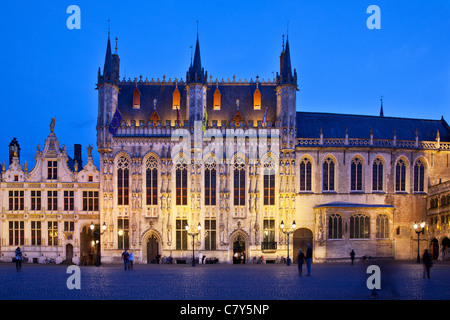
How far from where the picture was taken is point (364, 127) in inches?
2518

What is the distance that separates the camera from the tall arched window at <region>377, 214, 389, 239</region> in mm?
58375

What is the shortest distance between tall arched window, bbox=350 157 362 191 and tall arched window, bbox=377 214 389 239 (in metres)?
3.61

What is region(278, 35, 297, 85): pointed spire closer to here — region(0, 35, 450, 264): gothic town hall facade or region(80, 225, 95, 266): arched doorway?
region(0, 35, 450, 264): gothic town hall facade

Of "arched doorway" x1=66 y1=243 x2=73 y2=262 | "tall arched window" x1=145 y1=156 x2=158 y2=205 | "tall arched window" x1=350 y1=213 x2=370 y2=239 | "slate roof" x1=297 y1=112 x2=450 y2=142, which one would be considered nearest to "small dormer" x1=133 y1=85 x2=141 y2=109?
"tall arched window" x1=145 y1=156 x2=158 y2=205

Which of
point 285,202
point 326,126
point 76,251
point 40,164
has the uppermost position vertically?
point 326,126

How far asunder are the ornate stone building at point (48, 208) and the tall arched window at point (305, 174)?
66.6 feet

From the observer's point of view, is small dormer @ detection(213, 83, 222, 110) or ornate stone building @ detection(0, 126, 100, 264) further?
small dormer @ detection(213, 83, 222, 110)

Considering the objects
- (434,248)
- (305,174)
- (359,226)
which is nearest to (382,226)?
(359,226)

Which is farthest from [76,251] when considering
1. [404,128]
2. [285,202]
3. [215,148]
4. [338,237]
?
[404,128]

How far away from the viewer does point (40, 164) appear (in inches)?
2409

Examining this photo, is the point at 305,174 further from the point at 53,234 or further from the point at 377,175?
the point at 53,234
